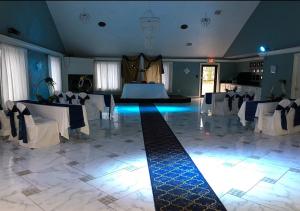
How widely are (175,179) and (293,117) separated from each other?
4168 mm

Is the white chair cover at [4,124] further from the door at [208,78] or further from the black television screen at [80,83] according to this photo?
the door at [208,78]

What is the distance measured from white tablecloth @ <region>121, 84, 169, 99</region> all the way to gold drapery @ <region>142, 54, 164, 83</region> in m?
1.69

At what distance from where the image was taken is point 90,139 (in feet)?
17.4

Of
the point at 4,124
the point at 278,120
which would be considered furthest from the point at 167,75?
the point at 4,124

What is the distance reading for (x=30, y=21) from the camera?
7176 millimetres

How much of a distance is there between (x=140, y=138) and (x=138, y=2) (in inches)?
198

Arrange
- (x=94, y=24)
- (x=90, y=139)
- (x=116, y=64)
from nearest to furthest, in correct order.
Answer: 1. (x=90, y=139)
2. (x=94, y=24)
3. (x=116, y=64)

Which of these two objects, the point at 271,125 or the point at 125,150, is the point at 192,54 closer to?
the point at 271,125

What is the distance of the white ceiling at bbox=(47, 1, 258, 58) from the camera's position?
8453 millimetres

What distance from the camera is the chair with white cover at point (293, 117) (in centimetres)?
586

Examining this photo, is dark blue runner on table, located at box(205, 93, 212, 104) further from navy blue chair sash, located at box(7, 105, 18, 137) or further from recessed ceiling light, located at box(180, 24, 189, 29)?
navy blue chair sash, located at box(7, 105, 18, 137)

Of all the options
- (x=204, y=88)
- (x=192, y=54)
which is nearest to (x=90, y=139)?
(x=192, y=54)

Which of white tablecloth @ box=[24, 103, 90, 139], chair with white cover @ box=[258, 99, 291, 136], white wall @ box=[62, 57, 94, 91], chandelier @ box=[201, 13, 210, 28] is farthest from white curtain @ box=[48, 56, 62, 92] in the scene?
chair with white cover @ box=[258, 99, 291, 136]

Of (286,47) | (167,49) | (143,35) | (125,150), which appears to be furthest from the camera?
(167,49)
